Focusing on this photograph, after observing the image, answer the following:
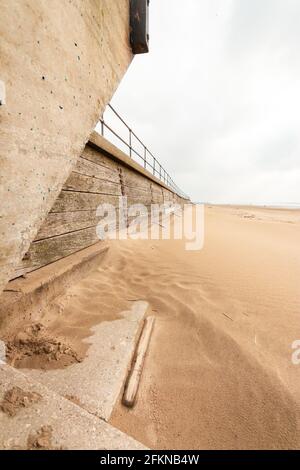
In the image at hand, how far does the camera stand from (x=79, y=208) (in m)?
2.92

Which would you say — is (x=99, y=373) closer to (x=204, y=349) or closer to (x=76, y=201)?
(x=204, y=349)

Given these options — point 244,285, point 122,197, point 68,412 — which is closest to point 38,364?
point 68,412

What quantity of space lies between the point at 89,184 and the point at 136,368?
2.56 metres

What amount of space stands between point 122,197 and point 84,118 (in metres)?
2.98

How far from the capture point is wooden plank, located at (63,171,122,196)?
8.85 feet

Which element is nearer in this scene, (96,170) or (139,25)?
(139,25)

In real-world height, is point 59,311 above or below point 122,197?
below

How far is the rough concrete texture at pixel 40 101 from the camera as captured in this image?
1149 mm

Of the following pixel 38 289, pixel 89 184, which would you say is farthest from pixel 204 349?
pixel 89 184

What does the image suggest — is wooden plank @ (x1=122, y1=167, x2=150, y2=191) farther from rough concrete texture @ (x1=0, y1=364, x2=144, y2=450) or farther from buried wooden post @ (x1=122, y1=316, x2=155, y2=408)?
rough concrete texture @ (x1=0, y1=364, x2=144, y2=450)

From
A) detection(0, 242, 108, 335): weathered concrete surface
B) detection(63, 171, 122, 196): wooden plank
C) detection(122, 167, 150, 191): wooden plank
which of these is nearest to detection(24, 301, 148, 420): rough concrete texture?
detection(0, 242, 108, 335): weathered concrete surface

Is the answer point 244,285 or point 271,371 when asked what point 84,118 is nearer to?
point 271,371

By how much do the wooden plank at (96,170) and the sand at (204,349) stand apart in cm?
143

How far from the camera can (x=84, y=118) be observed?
5.95 feet
